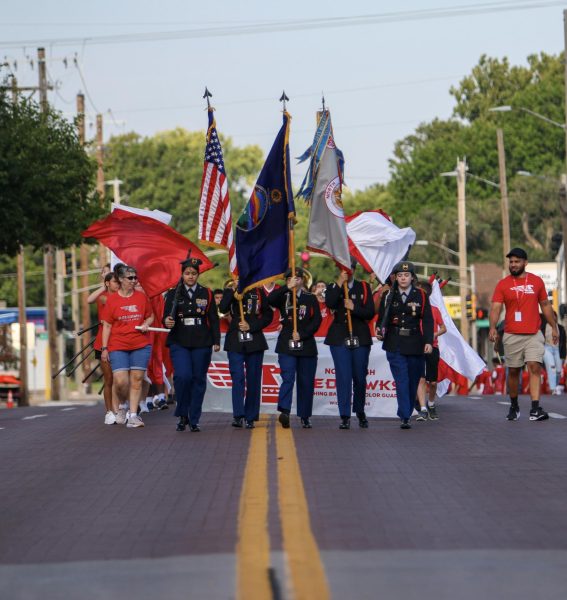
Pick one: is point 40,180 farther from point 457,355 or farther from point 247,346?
point 247,346

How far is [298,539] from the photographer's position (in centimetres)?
885

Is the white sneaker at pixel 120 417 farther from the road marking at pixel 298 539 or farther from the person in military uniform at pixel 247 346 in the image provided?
the road marking at pixel 298 539

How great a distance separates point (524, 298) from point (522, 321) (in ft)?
0.87

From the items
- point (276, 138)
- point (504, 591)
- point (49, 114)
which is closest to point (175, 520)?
point (504, 591)

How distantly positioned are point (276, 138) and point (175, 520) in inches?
343

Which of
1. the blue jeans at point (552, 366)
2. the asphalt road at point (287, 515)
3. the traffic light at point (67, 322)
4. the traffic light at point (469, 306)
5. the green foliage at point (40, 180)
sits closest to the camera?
the asphalt road at point (287, 515)

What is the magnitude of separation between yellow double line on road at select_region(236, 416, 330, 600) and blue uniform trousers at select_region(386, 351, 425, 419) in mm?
3990

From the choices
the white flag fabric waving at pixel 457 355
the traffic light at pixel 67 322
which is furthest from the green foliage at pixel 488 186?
the white flag fabric waving at pixel 457 355

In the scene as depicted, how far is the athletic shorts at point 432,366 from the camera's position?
807 inches

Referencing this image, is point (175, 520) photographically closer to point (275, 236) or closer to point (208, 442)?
point (208, 442)

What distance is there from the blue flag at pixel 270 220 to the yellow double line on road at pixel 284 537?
4349mm

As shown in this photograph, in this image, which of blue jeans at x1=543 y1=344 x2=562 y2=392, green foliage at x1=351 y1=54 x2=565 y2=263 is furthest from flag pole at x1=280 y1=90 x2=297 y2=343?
green foliage at x1=351 y1=54 x2=565 y2=263

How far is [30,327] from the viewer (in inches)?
2229

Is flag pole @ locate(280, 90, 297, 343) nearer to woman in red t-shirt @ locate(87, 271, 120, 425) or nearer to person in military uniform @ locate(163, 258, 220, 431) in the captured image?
person in military uniform @ locate(163, 258, 220, 431)
